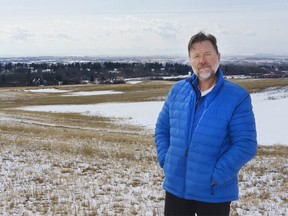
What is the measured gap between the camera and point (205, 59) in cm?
350

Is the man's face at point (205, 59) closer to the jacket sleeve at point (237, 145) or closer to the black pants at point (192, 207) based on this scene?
the jacket sleeve at point (237, 145)

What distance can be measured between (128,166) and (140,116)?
84.2 ft

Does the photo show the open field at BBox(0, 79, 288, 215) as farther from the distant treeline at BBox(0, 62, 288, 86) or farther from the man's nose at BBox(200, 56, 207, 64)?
the distant treeline at BBox(0, 62, 288, 86)

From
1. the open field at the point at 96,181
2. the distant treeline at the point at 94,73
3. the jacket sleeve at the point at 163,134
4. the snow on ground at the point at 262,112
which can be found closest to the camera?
the jacket sleeve at the point at 163,134

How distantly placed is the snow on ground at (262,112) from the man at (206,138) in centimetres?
1904

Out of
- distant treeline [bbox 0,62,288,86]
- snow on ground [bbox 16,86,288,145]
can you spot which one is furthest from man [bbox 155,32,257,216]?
distant treeline [bbox 0,62,288,86]

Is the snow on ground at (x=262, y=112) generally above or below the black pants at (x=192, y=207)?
below

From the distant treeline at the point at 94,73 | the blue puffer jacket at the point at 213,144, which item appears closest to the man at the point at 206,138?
the blue puffer jacket at the point at 213,144

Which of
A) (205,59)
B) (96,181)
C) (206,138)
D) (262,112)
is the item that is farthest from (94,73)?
(206,138)

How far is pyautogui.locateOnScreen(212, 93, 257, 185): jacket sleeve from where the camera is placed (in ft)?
10.8

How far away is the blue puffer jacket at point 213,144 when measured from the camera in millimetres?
3295

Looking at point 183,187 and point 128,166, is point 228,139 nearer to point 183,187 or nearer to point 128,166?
point 183,187

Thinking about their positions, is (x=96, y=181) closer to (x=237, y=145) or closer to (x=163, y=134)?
(x=163, y=134)

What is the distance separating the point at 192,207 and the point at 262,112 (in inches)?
1313
